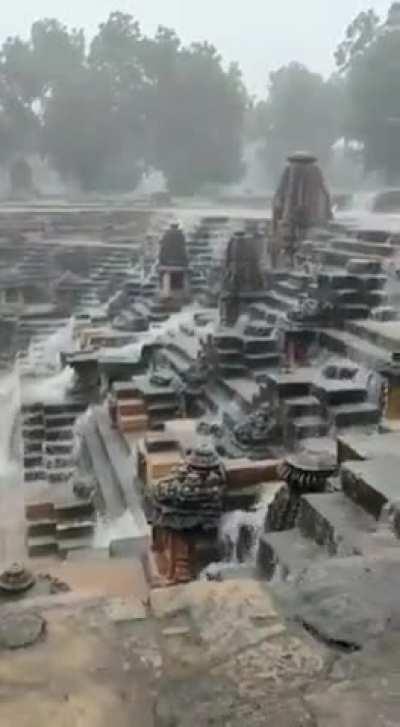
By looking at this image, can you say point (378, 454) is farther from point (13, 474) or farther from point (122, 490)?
point (13, 474)

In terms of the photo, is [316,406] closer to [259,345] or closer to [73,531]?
[259,345]

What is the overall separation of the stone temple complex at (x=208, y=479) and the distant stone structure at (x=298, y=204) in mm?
41

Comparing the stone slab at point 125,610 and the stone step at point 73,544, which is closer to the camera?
the stone slab at point 125,610

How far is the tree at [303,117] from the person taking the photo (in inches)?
1519

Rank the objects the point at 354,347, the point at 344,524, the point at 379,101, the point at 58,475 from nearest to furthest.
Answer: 1. the point at 344,524
2. the point at 354,347
3. the point at 58,475
4. the point at 379,101

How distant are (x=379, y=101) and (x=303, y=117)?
10694 mm

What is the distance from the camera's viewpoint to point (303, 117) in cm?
3859

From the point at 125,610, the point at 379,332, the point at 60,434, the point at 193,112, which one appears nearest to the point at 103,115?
the point at 193,112

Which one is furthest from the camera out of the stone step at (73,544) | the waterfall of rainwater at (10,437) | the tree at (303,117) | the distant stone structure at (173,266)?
the tree at (303,117)

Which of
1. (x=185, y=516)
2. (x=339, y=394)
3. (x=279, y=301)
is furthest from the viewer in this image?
(x=279, y=301)

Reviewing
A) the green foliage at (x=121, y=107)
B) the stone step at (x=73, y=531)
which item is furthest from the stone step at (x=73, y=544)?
the green foliage at (x=121, y=107)

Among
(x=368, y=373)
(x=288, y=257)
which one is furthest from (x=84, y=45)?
(x=368, y=373)

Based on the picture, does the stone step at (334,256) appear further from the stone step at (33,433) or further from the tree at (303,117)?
the tree at (303,117)

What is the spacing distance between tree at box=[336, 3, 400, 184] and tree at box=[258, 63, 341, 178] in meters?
Result: 7.63
